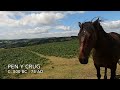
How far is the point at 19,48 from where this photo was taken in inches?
163

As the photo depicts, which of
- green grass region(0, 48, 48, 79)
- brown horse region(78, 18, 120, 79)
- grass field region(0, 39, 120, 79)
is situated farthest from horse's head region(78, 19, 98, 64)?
green grass region(0, 48, 48, 79)

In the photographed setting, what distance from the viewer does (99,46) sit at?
392 cm

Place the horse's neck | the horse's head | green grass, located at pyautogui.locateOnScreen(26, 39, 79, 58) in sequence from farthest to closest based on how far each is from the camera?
green grass, located at pyautogui.locateOnScreen(26, 39, 79, 58) → the horse's neck → the horse's head

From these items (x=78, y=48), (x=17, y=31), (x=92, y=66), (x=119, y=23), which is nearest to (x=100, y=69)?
(x=92, y=66)

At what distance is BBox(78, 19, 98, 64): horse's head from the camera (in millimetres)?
3695

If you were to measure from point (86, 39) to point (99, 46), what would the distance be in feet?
1.16

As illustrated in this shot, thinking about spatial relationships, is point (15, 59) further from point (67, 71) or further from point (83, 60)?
point (83, 60)

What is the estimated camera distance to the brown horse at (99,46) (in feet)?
12.2

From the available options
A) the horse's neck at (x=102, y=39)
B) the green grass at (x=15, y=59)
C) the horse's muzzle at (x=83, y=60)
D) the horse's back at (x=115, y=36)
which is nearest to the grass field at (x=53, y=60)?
the green grass at (x=15, y=59)

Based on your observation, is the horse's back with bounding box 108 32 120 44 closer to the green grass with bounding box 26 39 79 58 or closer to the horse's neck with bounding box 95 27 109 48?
the horse's neck with bounding box 95 27 109 48

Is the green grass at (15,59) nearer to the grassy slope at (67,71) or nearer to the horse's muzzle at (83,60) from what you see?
the grassy slope at (67,71)

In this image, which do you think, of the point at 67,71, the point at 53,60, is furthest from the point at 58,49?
the point at 67,71

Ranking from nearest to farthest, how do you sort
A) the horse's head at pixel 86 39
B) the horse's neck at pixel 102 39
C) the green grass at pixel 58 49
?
the horse's head at pixel 86 39 < the horse's neck at pixel 102 39 < the green grass at pixel 58 49
